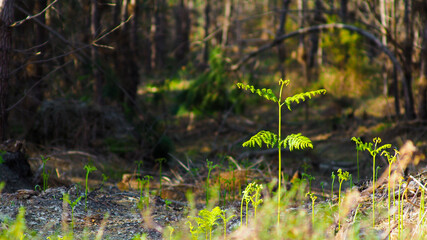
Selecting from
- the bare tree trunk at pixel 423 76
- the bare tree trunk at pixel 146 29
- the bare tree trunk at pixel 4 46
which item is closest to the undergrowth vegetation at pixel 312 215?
the bare tree trunk at pixel 4 46

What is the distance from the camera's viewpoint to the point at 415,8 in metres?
8.82

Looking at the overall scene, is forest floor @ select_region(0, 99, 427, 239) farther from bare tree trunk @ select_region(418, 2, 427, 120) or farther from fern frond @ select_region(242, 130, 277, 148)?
fern frond @ select_region(242, 130, 277, 148)

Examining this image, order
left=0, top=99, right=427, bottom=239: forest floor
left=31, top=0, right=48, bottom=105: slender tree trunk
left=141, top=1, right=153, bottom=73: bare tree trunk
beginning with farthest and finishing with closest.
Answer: left=141, top=1, right=153, bottom=73: bare tree trunk
left=31, top=0, right=48, bottom=105: slender tree trunk
left=0, top=99, right=427, bottom=239: forest floor

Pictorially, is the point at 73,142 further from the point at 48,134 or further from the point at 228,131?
the point at 228,131

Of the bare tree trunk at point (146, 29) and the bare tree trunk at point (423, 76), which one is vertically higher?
the bare tree trunk at point (146, 29)

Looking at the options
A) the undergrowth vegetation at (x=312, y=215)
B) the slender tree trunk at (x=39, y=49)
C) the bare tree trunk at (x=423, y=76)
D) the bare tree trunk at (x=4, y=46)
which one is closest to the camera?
the undergrowth vegetation at (x=312, y=215)

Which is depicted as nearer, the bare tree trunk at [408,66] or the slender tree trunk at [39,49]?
the slender tree trunk at [39,49]

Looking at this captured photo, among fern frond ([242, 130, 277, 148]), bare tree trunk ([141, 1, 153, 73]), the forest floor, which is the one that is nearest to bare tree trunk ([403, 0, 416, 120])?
the forest floor

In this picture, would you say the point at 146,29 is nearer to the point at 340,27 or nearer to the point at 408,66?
the point at 340,27

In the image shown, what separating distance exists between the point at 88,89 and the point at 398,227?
9906 mm

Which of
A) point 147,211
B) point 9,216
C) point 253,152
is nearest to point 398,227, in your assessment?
point 147,211

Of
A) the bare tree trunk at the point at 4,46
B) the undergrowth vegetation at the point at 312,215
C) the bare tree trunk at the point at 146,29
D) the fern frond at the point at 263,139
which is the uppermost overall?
the bare tree trunk at the point at 146,29

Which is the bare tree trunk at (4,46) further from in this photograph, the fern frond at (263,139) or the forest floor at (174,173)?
the fern frond at (263,139)

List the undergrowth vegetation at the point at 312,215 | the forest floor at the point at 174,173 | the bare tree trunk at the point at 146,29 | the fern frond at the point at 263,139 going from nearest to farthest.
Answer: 1. the fern frond at the point at 263,139
2. the undergrowth vegetation at the point at 312,215
3. the forest floor at the point at 174,173
4. the bare tree trunk at the point at 146,29
